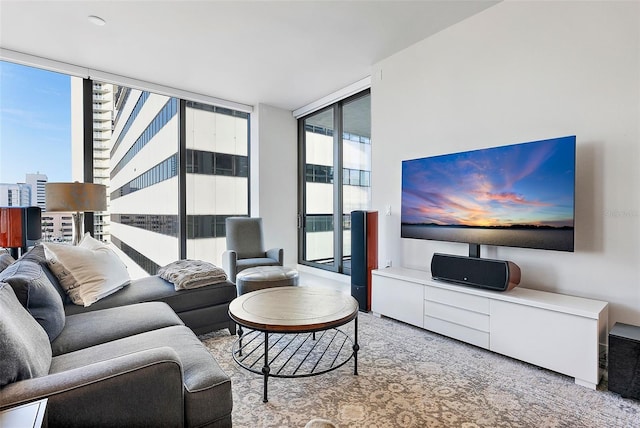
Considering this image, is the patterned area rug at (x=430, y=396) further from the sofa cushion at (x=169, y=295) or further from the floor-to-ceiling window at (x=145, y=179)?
the floor-to-ceiling window at (x=145, y=179)

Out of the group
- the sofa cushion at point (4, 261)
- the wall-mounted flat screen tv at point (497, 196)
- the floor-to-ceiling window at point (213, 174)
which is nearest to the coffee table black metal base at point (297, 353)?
the wall-mounted flat screen tv at point (497, 196)

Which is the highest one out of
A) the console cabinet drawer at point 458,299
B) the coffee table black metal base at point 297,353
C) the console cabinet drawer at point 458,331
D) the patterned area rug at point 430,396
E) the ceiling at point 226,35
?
the ceiling at point 226,35

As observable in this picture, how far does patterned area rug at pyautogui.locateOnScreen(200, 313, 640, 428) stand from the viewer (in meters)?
1.66

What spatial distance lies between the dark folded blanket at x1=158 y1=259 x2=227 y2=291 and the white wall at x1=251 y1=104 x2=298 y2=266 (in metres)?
2.41

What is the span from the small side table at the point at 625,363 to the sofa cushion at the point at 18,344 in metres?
2.86

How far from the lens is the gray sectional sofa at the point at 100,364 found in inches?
40.4

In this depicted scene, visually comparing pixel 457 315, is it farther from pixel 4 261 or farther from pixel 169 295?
pixel 4 261

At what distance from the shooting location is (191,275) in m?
2.65

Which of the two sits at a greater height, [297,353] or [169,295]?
[169,295]

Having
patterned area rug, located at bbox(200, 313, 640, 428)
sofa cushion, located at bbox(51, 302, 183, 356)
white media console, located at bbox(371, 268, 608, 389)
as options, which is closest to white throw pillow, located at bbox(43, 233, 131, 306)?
sofa cushion, located at bbox(51, 302, 183, 356)

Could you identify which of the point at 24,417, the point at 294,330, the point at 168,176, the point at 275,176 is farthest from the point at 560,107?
the point at 168,176

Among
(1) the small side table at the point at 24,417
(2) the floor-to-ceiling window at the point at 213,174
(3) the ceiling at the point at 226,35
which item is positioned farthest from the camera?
(2) the floor-to-ceiling window at the point at 213,174

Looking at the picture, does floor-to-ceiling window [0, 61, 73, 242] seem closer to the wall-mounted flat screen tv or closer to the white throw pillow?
the white throw pillow

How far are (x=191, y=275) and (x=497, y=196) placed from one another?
2608 mm
